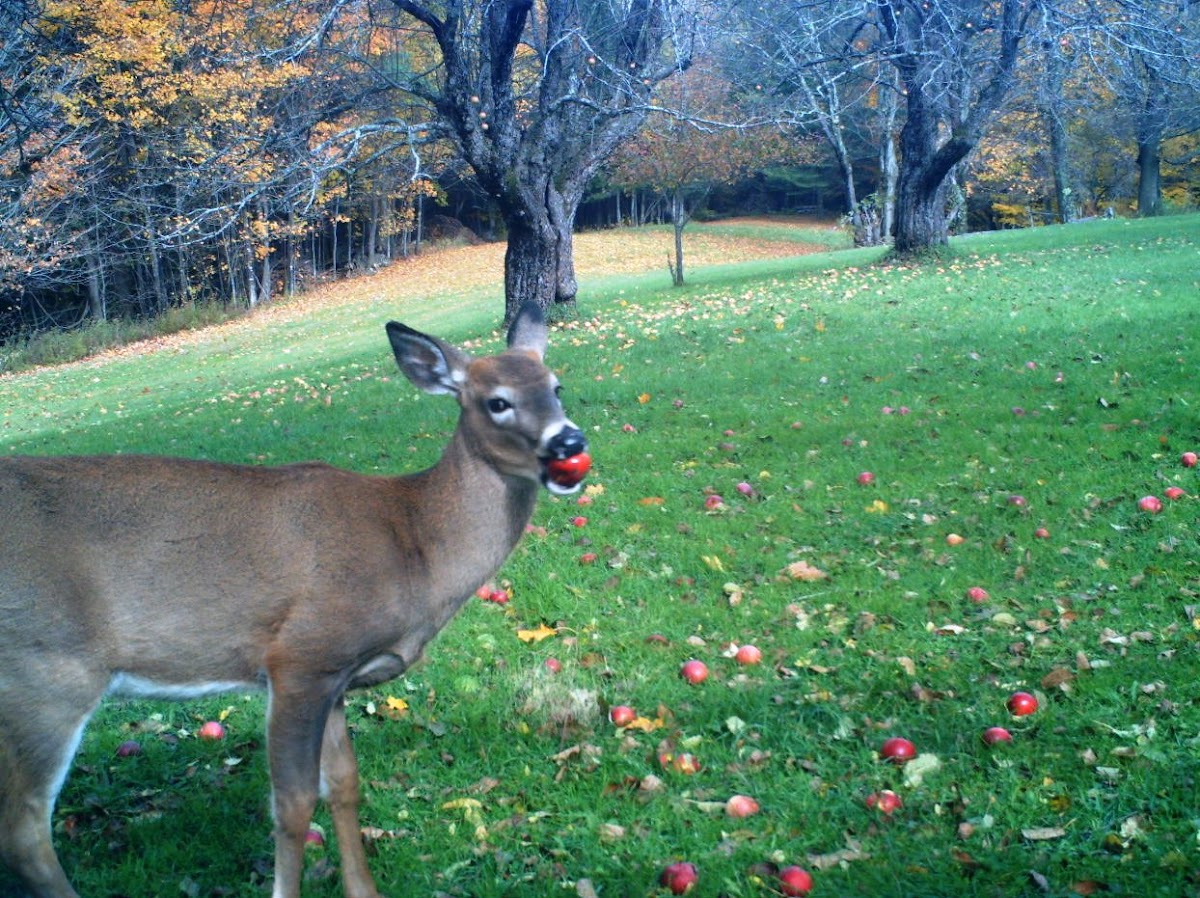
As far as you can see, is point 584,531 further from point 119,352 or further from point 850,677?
point 119,352

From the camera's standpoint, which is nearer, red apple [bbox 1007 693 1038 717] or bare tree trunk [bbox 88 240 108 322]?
red apple [bbox 1007 693 1038 717]

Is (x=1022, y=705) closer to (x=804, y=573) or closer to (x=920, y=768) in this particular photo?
(x=920, y=768)

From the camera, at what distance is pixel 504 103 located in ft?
61.2

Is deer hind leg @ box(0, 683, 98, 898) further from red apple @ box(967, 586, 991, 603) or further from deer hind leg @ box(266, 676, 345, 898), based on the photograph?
red apple @ box(967, 586, 991, 603)

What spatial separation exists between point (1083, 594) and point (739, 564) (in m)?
2.17

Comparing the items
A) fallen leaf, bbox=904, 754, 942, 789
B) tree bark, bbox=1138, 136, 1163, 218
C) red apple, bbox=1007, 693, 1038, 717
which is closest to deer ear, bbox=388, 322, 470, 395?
fallen leaf, bbox=904, 754, 942, 789

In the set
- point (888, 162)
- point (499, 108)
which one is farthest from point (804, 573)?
point (888, 162)

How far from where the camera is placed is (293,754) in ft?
13.4

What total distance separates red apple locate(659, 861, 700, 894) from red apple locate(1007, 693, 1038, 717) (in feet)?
6.18

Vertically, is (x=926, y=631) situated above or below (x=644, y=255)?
below

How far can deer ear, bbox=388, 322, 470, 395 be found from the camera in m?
4.97

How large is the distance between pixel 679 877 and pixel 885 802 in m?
0.99

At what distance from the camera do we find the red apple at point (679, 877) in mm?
4180

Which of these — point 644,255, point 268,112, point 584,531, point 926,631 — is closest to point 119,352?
point 268,112
